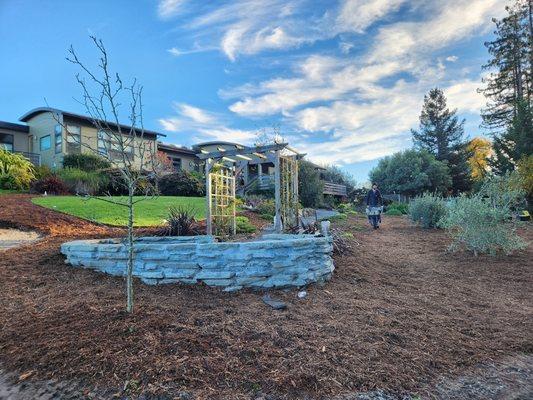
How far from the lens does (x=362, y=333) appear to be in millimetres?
3127

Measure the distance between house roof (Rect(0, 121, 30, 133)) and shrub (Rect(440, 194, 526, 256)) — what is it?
2496 cm

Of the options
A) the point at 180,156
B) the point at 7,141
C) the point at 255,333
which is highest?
the point at 7,141

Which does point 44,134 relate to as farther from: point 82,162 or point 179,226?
point 179,226

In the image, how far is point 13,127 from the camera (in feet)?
70.3

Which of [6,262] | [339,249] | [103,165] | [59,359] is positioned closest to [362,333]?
[59,359]

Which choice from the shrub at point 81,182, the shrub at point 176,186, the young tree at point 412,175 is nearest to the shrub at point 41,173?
the shrub at point 81,182

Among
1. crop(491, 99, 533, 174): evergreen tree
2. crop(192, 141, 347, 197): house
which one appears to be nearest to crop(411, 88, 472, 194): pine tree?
crop(192, 141, 347, 197): house

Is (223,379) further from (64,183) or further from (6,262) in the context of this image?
(64,183)

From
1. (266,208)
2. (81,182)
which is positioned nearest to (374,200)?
(266,208)

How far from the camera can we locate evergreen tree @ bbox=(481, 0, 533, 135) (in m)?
21.7

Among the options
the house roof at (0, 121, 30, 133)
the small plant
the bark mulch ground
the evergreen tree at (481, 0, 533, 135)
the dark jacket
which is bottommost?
the bark mulch ground

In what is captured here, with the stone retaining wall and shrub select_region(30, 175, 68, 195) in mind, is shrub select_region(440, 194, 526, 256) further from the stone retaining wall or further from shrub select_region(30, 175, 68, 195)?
shrub select_region(30, 175, 68, 195)

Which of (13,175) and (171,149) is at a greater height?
(171,149)

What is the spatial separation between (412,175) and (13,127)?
27922 millimetres
